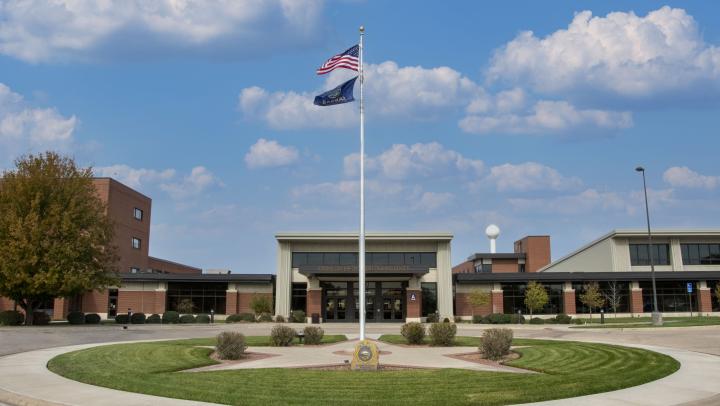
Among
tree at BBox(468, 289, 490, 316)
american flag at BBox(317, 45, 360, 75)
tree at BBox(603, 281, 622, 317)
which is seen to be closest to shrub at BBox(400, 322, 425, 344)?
american flag at BBox(317, 45, 360, 75)

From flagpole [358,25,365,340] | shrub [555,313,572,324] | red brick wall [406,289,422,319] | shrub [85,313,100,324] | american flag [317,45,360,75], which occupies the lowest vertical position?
shrub [555,313,572,324]

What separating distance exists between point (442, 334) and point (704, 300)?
43908mm

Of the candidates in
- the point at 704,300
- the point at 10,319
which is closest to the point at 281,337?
the point at 10,319

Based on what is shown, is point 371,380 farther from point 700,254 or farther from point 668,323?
point 700,254

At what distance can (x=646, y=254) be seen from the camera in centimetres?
6247

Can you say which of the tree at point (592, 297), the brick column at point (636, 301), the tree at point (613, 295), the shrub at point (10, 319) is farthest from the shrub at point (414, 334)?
the brick column at point (636, 301)

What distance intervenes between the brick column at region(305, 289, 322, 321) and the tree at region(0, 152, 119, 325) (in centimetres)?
1725

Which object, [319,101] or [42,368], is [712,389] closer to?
[319,101]

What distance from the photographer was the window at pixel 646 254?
62.3m

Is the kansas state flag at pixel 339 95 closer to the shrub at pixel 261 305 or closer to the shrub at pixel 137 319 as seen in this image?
the shrub at pixel 137 319

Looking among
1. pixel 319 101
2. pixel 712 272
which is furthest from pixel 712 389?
pixel 712 272

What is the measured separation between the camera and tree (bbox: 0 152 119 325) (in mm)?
43312

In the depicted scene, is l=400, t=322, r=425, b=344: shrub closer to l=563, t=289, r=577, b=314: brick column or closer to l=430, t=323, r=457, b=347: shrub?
l=430, t=323, r=457, b=347: shrub

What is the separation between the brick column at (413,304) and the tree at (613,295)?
58.4 feet
